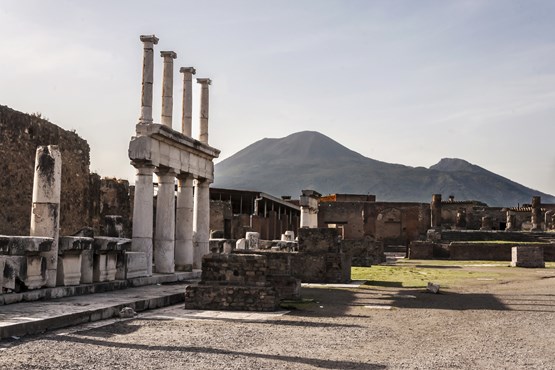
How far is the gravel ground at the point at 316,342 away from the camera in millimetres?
6352

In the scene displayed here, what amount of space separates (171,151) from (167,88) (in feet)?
5.35

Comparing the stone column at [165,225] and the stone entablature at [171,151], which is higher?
the stone entablature at [171,151]

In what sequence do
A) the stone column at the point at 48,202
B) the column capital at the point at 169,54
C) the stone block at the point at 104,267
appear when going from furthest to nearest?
the column capital at the point at 169,54, the stone block at the point at 104,267, the stone column at the point at 48,202

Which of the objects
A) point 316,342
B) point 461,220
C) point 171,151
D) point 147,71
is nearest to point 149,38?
point 147,71

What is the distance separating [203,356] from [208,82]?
13.5 metres

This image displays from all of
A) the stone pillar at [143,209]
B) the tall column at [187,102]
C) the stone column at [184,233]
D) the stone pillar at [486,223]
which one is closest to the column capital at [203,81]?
the tall column at [187,102]

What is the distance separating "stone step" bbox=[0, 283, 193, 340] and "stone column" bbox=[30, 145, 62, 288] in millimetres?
787

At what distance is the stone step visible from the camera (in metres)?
7.69

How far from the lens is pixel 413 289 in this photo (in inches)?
642

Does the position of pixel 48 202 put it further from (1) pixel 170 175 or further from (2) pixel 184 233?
(2) pixel 184 233

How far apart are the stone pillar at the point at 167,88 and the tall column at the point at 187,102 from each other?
1.20 m

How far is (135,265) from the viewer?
1423 cm

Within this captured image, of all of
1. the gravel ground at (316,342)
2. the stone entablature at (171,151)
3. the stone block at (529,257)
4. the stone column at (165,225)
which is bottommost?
the gravel ground at (316,342)

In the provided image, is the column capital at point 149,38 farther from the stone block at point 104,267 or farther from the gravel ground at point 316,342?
the gravel ground at point 316,342
